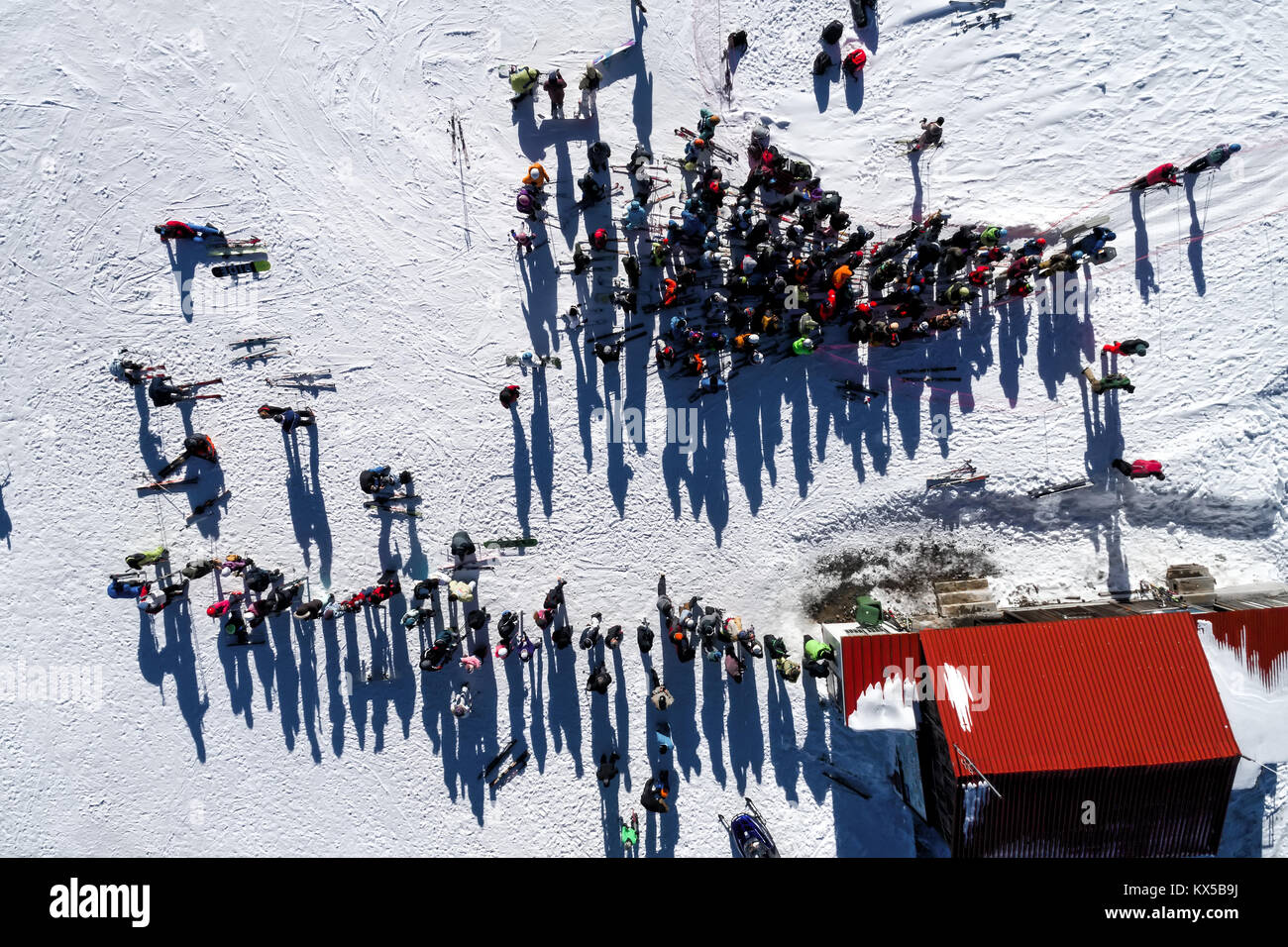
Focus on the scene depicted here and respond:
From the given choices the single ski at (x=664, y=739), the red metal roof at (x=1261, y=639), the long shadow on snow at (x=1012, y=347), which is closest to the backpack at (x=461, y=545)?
the single ski at (x=664, y=739)

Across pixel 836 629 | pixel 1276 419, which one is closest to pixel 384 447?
pixel 836 629

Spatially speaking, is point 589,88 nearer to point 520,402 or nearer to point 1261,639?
point 520,402

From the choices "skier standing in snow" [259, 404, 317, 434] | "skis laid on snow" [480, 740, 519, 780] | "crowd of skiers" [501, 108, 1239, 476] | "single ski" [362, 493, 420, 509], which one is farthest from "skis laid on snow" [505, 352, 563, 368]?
"skis laid on snow" [480, 740, 519, 780]

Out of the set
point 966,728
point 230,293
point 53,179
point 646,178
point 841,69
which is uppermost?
point 841,69

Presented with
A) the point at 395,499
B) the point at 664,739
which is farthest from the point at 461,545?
the point at 664,739

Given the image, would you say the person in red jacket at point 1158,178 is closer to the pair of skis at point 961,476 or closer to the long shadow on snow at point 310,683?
the pair of skis at point 961,476

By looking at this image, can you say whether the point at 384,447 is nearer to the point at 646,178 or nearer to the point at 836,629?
the point at 646,178

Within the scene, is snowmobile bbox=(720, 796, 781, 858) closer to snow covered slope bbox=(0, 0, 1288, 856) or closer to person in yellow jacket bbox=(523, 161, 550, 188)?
snow covered slope bbox=(0, 0, 1288, 856)
